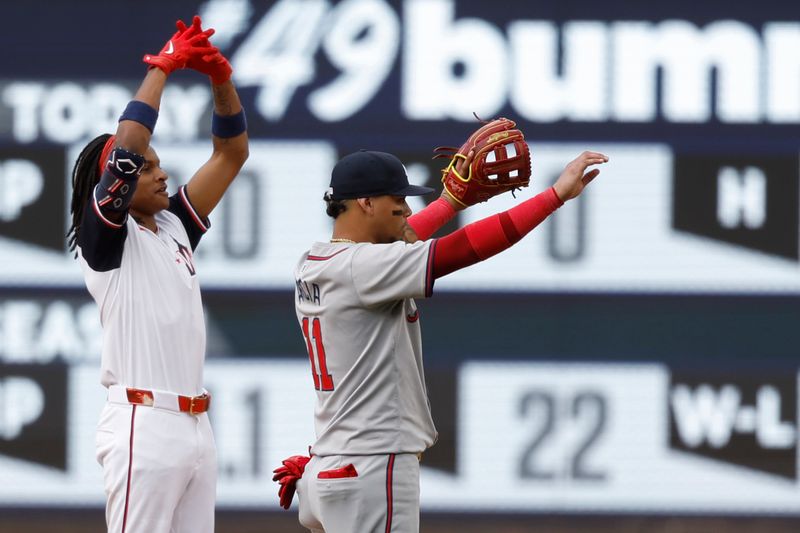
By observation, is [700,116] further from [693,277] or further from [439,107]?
[439,107]

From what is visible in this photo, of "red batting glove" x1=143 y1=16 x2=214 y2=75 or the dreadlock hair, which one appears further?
the dreadlock hair

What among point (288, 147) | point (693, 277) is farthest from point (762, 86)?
point (288, 147)

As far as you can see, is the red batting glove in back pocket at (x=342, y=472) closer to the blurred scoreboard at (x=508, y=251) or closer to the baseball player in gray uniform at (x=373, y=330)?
the baseball player in gray uniform at (x=373, y=330)

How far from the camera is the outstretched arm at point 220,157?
4.12m

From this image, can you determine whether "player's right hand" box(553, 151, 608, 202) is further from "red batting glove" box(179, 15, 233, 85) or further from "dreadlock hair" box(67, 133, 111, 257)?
"dreadlock hair" box(67, 133, 111, 257)

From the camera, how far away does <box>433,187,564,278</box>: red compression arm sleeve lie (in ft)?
10.8

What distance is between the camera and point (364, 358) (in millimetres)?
3453

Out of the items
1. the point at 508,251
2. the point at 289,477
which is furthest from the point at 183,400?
the point at 508,251

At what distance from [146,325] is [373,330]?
67cm

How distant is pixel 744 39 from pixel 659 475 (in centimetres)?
182

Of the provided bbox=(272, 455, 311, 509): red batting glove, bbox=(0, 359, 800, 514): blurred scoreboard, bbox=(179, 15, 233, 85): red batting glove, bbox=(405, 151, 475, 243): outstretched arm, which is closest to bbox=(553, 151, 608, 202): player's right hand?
bbox=(405, 151, 475, 243): outstretched arm

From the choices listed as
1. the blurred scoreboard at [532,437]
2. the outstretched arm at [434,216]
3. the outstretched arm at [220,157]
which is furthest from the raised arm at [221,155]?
the blurred scoreboard at [532,437]

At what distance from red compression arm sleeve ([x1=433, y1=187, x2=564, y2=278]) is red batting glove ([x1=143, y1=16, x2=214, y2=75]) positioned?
95cm

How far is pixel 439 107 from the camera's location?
5809 millimetres
